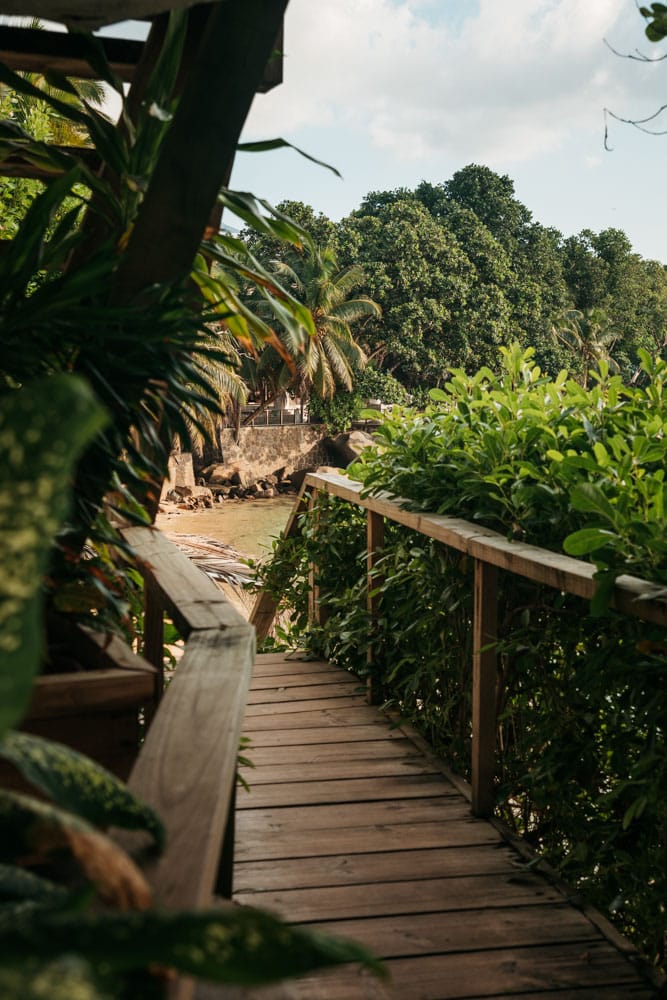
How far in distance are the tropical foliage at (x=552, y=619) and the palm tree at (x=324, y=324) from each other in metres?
26.8

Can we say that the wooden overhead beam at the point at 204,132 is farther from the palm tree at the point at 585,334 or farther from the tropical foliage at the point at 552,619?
the palm tree at the point at 585,334

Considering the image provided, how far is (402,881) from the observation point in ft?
7.82

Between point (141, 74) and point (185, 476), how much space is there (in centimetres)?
2764

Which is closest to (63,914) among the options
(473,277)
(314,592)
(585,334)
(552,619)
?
(552,619)

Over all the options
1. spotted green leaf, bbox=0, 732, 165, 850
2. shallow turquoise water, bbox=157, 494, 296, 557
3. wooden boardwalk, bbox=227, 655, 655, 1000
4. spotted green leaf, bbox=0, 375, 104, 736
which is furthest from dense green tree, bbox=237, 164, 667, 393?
spotted green leaf, bbox=0, 375, 104, 736

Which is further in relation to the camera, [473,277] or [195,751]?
[473,277]

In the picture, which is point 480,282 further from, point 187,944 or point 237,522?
point 187,944

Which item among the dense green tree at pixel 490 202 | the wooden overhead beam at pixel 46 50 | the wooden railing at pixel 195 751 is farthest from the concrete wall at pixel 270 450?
the wooden railing at pixel 195 751

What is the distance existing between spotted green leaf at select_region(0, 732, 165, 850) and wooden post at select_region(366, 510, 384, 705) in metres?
3.21

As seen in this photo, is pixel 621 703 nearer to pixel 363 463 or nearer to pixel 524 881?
pixel 524 881

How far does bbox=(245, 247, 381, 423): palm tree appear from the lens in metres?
31.0

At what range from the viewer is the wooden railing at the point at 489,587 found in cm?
188

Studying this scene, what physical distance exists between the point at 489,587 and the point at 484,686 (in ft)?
1.02

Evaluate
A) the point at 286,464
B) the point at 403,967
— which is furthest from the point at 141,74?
the point at 286,464
